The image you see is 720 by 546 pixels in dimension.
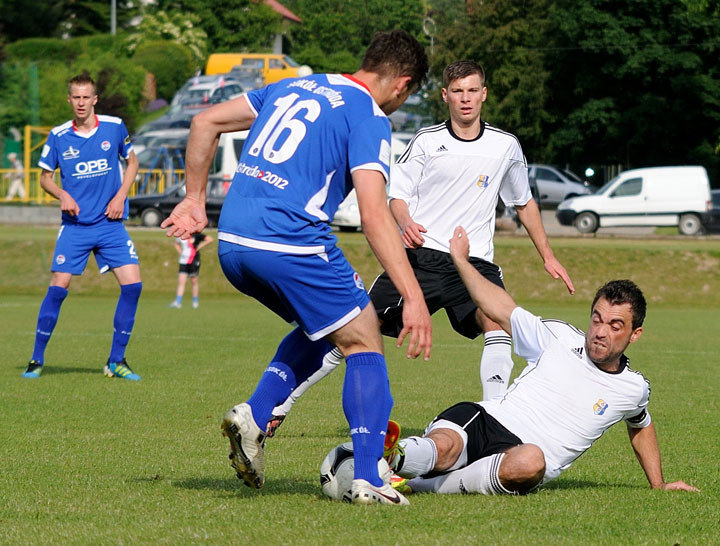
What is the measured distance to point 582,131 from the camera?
58656mm

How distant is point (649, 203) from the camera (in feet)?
124

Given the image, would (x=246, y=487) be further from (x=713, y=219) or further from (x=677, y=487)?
(x=713, y=219)

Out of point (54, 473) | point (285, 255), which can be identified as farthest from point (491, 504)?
point (54, 473)

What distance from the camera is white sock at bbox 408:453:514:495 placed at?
5688 mm

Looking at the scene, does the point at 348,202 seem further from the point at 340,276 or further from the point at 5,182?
the point at 340,276

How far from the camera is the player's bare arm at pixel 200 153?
547cm

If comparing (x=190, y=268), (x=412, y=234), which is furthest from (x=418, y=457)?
(x=190, y=268)

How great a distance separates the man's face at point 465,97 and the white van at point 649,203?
30.6 meters

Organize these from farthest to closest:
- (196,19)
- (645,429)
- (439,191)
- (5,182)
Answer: (196,19) → (5,182) → (439,191) → (645,429)

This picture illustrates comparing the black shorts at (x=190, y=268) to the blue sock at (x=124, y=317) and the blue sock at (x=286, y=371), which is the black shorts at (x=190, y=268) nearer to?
the blue sock at (x=124, y=317)

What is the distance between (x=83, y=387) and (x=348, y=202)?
25.1 meters

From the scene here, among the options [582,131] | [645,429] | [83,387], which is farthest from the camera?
[582,131]

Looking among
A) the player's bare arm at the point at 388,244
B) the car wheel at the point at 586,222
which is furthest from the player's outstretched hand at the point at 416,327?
the car wheel at the point at 586,222

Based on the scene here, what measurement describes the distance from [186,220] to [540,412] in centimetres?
203
